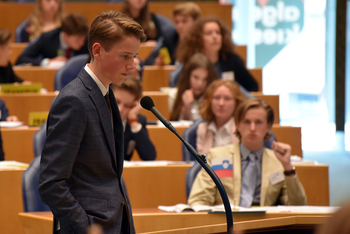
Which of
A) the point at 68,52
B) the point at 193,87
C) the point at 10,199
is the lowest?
the point at 10,199

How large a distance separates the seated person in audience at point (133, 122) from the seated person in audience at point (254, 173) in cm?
80

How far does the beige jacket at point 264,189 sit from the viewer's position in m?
2.43

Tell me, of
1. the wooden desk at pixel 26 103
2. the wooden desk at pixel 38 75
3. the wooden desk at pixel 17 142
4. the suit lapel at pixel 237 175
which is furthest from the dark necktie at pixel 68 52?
the suit lapel at pixel 237 175

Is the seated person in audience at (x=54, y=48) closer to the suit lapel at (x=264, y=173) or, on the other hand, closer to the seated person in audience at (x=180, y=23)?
the seated person in audience at (x=180, y=23)

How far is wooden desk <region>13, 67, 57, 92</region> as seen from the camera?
15.9 feet

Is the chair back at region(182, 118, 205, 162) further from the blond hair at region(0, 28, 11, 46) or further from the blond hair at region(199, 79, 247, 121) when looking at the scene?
the blond hair at region(0, 28, 11, 46)

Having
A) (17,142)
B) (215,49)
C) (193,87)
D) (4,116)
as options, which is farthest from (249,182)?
(215,49)

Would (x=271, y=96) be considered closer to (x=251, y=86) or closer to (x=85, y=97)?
(x=251, y=86)

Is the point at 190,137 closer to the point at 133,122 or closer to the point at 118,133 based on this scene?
the point at 133,122

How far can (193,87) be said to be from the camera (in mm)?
3947

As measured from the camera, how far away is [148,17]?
549 cm

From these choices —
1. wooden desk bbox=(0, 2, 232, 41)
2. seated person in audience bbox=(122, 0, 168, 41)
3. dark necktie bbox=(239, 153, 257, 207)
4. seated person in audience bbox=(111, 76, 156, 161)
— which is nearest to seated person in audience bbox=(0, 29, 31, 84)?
seated person in audience bbox=(111, 76, 156, 161)

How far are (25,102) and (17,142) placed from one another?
64 centimetres

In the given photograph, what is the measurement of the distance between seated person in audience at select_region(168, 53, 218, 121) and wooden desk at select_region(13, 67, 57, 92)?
155cm
